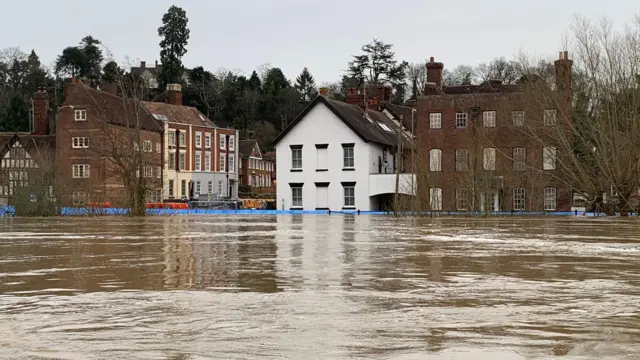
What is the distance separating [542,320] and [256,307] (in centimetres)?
309

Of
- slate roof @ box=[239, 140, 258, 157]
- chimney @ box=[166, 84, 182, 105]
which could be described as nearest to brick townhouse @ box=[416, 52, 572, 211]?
chimney @ box=[166, 84, 182, 105]

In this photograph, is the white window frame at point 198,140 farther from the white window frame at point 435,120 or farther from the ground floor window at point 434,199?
the ground floor window at point 434,199

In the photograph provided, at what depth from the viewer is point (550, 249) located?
61.5ft

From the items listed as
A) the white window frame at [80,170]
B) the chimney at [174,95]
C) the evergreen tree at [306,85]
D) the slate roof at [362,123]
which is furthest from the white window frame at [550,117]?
the evergreen tree at [306,85]

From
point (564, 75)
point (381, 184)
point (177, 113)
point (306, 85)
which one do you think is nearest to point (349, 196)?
point (381, 184)

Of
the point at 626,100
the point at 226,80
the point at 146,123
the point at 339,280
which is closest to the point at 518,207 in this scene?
the point at 626,100

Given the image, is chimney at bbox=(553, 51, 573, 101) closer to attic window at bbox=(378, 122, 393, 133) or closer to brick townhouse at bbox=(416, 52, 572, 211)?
brick townhouse at bbox=(416, 52, 572, 211)

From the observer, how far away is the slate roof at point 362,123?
63.6 meters

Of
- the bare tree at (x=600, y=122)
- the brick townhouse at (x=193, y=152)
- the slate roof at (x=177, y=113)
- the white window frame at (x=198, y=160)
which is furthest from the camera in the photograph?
the white window frame at (x=198, y=160)

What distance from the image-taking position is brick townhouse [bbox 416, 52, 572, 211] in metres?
48.2

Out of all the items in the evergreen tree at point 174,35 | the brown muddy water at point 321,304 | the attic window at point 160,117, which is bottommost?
the brown muddy water at point 321,304

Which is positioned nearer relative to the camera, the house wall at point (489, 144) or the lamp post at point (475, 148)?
the lamp post at point (475, 148)

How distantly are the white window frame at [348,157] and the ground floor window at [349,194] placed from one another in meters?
1.44

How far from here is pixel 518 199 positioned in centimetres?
5753
